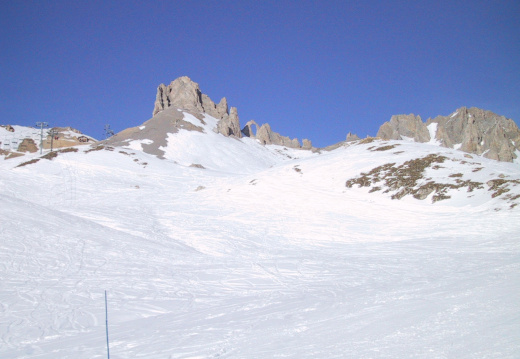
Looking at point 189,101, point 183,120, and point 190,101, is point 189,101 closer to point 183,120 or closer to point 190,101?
point 190,101

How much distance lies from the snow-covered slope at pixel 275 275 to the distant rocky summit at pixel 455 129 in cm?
11800

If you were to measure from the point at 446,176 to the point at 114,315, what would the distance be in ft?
92.5

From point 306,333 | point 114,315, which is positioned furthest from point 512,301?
point 114,315

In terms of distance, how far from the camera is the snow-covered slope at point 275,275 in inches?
225

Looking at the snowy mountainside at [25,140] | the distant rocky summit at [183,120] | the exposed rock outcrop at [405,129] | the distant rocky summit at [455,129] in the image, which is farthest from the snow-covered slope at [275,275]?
the exposed rock outcrop at [405,129]

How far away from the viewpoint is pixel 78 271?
36.9 ft

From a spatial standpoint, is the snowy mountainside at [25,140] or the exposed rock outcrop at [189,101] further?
the exposed rock outcrop at [189,101]

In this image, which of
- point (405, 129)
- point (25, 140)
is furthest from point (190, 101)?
point (405, 129)

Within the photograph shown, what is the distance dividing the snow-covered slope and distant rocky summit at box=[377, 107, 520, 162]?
11800 cm

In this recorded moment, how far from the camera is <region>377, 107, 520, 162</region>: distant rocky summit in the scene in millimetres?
126019

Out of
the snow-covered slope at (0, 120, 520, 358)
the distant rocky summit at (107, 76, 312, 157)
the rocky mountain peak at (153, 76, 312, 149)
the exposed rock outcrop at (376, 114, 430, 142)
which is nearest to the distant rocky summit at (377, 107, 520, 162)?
the exposed rock outcrop at (376, 114, 430, 142)

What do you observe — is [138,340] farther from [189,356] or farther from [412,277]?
[412,277]

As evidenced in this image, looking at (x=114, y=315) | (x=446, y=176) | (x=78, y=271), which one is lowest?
(x=114, y=315)

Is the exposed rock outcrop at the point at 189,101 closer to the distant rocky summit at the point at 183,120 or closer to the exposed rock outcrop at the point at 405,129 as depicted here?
the distant rocky summit at the point at 183,120
